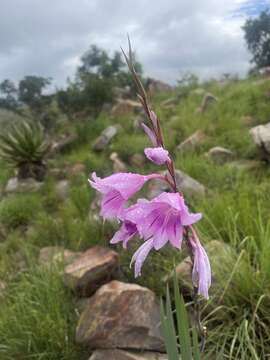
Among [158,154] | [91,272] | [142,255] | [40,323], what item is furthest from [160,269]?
[158,154]

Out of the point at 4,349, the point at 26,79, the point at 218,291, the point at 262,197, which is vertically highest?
the point at 26,79

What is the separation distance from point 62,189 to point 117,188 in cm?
589

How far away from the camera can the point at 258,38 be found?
15.0 metres

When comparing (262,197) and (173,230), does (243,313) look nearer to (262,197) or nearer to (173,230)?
(262,197)

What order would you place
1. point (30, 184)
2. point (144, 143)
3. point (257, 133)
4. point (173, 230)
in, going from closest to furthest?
1. point (173, 230)
2. point (257, 133)
3. point (30, 184)
4. point (144, 143)

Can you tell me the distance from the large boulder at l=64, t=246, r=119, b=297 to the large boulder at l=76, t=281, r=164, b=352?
0.36 metres

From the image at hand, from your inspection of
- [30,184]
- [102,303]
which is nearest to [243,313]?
[102,303]

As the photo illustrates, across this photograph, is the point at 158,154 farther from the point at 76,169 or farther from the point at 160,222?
the point at 76,169

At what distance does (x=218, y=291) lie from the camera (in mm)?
2592

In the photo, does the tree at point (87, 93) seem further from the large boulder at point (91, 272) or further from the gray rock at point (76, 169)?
the large boulder at point (91, 272)

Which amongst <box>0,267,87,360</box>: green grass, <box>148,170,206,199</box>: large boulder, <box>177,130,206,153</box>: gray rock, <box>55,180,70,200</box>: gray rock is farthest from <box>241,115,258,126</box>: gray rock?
<box>0,267,87,360</box>: green grass

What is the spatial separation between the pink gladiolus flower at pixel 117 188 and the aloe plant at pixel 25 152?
6.72 meters

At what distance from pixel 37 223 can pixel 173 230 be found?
416 cm

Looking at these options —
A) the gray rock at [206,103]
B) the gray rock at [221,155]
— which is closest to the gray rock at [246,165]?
the gray rock at [221,155]
